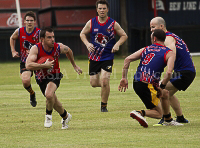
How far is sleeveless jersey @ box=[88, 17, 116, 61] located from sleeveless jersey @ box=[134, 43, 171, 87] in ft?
11.0

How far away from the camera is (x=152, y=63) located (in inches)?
311

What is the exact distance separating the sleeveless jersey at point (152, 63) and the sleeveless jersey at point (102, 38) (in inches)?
132

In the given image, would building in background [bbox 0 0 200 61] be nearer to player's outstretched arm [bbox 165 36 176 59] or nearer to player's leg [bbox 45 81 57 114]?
player's leg [bbox 45 81 57 114]

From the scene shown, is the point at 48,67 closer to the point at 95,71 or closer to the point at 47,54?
the point at 47,54

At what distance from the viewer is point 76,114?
1016cm

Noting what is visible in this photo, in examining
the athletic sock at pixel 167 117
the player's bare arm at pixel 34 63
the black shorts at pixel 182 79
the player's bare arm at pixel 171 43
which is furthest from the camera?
the black shorts at pixel 182 79

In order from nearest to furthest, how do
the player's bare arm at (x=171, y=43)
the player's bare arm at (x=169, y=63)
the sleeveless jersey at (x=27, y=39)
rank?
1. the player's bare arm at (x=169, y=63)
2. the player's bare arm at (x=171, y=43)
3. the sleeveless jersey at (x=27, y=39)

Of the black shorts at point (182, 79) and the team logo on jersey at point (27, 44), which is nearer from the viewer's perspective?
the black shorts at point (182, 79)

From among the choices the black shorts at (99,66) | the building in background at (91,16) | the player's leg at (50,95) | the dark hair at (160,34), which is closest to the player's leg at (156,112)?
the dark hair at (160,34)

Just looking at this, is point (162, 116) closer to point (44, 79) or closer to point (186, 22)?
point (44, 79)

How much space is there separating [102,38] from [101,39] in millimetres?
34

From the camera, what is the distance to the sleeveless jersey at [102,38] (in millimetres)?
11289

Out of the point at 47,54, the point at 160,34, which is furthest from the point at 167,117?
the point at 47,54

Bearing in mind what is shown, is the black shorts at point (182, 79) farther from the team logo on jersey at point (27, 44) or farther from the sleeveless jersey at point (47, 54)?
the team logo on jersey at point (27, 44)
